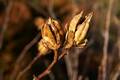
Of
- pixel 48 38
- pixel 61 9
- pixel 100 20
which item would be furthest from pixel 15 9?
pixel 48 38

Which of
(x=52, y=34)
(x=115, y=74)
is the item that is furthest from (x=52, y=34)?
(x=115, y=74)

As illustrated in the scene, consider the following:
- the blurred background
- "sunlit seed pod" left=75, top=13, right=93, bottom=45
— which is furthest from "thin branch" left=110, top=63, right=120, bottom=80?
"sunlit seed pod" left=75, top=13, right=93, bottom=45

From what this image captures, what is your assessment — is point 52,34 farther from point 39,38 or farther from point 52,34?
point 39,38

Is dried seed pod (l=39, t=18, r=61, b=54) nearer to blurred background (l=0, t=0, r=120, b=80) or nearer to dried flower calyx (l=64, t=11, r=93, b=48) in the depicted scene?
dried flower calyx (l=64, t=11, r=93, b=48)

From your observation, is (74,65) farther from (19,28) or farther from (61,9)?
(61,9)

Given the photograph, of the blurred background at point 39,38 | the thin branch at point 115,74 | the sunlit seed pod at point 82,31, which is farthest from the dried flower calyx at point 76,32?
the blurred background at point 39,38

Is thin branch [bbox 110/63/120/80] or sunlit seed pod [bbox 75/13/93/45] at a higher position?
thin branch [bbox 110/63/120/80]
